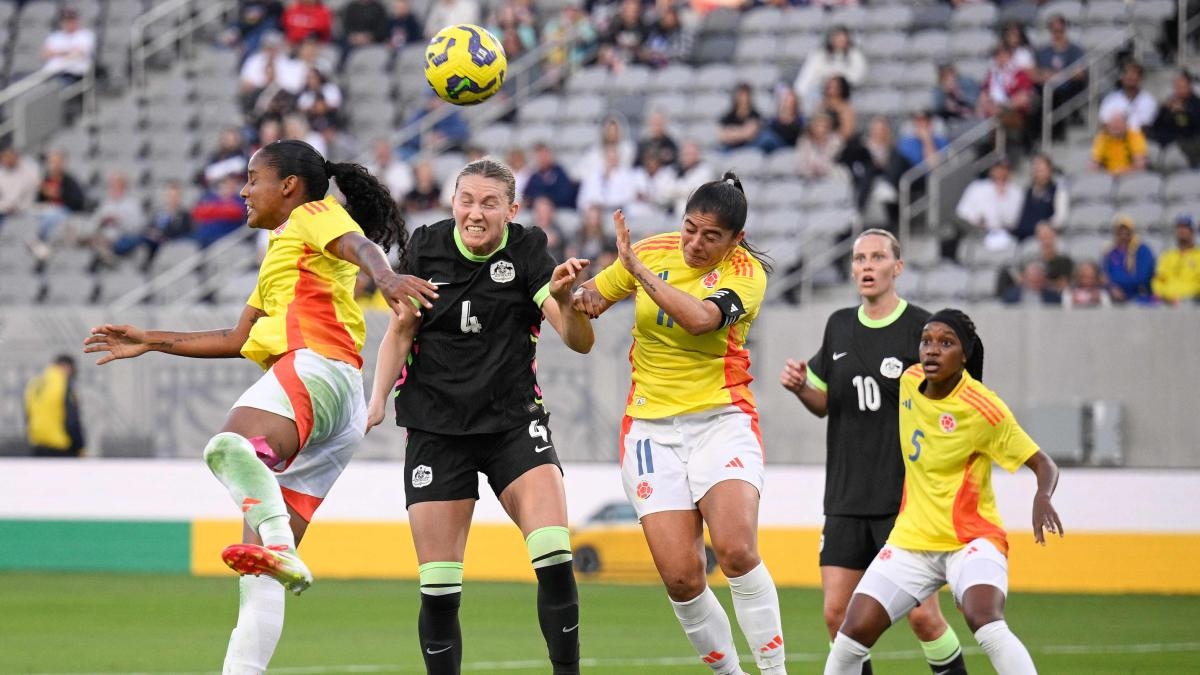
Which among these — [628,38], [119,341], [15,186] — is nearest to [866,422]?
[119,341]

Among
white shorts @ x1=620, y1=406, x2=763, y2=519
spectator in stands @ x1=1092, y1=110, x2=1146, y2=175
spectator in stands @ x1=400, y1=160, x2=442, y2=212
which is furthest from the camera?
spectator in stands @ x1=400, y1=160, x2=442, y2=212

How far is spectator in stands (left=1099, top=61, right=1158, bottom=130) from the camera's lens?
18.4m

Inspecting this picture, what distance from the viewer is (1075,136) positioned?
19328 mm

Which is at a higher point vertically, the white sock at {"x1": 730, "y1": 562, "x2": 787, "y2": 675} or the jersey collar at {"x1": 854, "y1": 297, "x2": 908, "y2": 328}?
the jersey collar at {"x1": 854, "y1": 297, "x2": 908, "y2": 328}

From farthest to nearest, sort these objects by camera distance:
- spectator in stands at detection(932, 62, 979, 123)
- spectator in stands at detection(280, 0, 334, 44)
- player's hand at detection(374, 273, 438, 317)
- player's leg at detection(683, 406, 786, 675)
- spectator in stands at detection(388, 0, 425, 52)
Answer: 1. spectator in stands at detection(280, 0, 334, 44)
2. spectator in stands at detection(388, 0, 425, 52)
3. spectator in stands at detection(932, 62, 979, 123)
4. player's leg at detection(683, 406, 786, 675)
5. player's hand at detection(374, 273, 438, 317)

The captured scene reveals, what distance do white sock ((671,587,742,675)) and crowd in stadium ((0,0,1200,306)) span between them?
361 inches

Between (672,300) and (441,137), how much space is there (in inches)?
574

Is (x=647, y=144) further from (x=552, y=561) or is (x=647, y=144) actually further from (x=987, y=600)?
(x=987, y=600)

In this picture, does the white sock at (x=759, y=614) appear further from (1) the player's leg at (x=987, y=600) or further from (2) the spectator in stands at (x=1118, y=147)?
(2) the spectator in stands at (x=1118, y=147)

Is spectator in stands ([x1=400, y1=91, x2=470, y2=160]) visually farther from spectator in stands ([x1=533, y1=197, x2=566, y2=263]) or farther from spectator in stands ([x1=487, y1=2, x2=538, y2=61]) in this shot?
spectator in stands ([x1=533, y1=197, x2=566, y2=263])

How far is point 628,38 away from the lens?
21766 mm

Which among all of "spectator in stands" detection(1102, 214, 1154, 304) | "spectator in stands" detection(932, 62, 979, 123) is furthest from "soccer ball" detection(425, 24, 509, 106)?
"spectator in stands" detection(932, 62, 979, 123)

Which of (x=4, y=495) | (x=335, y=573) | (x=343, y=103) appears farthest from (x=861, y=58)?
(x=4, y=495)

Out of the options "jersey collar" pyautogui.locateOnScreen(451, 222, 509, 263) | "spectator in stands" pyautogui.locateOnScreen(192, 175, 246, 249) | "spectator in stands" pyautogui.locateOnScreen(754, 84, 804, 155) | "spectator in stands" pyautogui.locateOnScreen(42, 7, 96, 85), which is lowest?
"jersey collar" pyautogui.locateOnScreen(451, 222, 509, 263)
